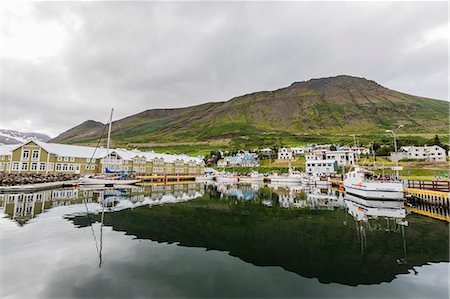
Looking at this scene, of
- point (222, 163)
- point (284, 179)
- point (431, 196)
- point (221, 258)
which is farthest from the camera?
point (222, 163)

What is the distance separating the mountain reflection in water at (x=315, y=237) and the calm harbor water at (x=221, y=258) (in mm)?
62

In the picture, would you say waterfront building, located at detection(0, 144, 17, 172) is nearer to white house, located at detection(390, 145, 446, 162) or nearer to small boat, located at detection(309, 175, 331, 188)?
small boat, located at detection(309, 175, 331, 188)

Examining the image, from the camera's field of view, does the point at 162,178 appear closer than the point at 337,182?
No

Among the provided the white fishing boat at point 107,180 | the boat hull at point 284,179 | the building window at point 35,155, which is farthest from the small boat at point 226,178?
the building window at point 35,155

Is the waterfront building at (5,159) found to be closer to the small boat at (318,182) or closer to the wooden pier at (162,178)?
the wooden pier at (162,178)

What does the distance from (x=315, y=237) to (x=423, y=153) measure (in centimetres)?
11594

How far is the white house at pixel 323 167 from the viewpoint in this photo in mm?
100625

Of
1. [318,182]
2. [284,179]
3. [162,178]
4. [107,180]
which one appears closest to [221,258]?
[107,180]

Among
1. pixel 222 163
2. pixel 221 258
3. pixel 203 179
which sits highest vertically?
pixel 222 163

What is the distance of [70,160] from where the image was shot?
7012 centimetres

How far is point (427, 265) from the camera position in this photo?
1118cm

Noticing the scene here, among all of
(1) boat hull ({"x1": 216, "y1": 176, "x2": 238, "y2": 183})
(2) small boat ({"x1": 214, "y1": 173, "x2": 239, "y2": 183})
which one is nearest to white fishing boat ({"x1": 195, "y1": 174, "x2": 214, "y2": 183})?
(2) small boat ({"x1": 214, "y1": 173, "x2": 239, "y2": 183})

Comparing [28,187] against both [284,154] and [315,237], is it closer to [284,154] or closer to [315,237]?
[315,237]

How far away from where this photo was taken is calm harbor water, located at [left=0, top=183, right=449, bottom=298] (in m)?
8.80
